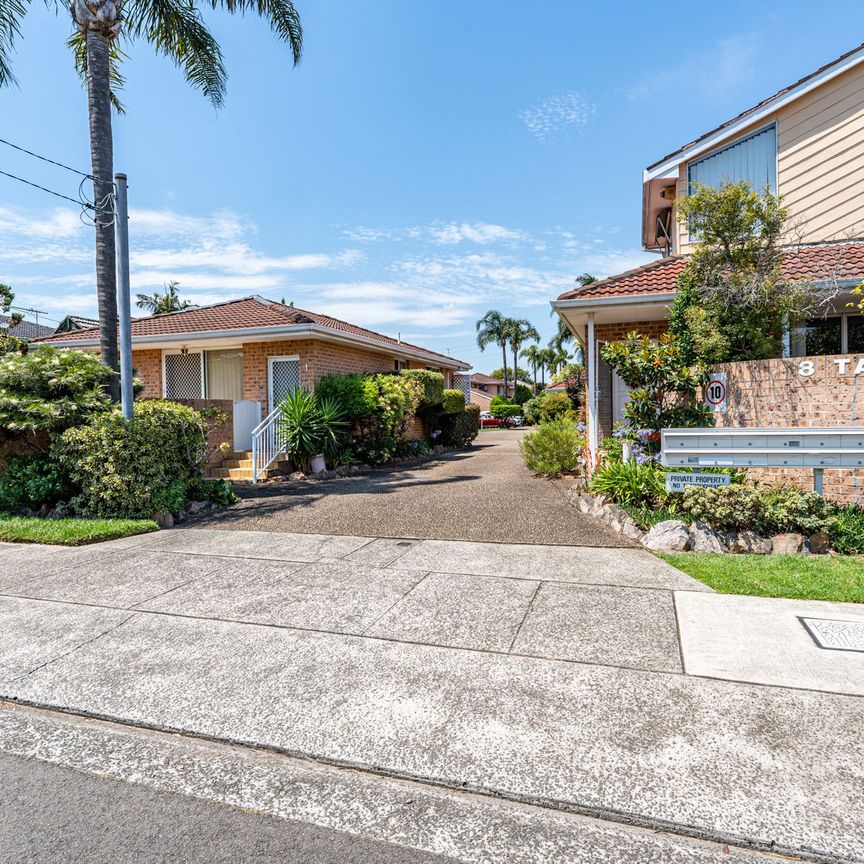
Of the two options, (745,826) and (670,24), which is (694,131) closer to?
(670,24)

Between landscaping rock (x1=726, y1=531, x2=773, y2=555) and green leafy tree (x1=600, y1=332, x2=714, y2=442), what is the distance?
182 cm

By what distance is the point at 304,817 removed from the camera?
253 cm

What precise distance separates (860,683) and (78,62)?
17.4 metres

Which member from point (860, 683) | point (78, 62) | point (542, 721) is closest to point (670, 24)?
point (860, 683)

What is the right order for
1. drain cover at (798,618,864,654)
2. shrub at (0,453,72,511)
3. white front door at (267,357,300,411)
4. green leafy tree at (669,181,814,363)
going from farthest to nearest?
1. white front door at (267,357,300,411)
2. shrub at (0,453,72,511)
3. green leafy tree at (669,181,814,363)
4. drain cover at (798,618,864,654)

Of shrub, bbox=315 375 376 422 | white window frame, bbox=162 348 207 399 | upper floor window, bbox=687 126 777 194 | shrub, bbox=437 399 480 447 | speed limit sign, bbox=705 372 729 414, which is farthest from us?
shrub, bbox=437 399 480 447

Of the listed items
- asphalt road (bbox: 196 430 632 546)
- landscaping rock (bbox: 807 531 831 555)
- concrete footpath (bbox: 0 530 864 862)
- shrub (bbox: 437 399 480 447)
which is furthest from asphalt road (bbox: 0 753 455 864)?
shrub (bbox: 437 399 480 447)

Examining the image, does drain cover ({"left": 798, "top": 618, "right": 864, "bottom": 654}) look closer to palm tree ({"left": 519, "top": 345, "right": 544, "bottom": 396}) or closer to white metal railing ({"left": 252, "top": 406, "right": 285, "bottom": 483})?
white metal railing ({"left": 252, "top": 406, "right": 285, "bottom": 483})

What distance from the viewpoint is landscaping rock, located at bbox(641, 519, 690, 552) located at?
21.3 ft

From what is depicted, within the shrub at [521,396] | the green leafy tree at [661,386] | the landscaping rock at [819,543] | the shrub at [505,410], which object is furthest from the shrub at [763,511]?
the shrub at [521,396]

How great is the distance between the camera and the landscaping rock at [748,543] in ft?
20.9

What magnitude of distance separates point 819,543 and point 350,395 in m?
9.75

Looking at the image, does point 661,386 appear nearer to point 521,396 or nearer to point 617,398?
point 617,398

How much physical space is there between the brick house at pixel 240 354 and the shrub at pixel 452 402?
267 centimetres
